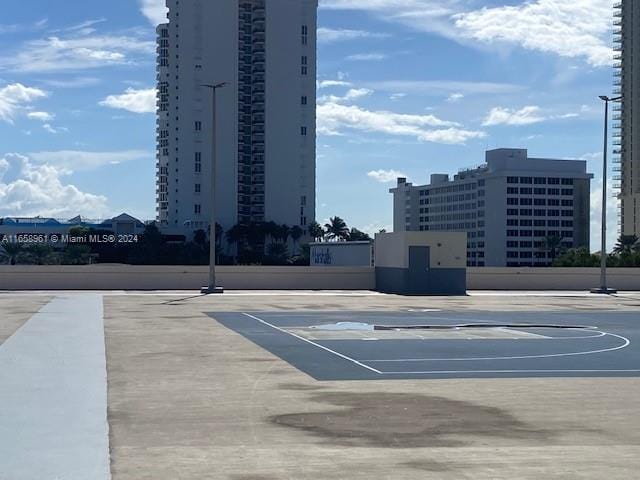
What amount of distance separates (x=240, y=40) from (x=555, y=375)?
142 meters

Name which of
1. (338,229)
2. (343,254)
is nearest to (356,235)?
(338,229)

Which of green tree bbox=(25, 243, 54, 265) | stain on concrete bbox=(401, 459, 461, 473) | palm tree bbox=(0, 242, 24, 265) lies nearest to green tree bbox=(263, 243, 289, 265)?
green tree bbox=(25, 243, 54, 265)

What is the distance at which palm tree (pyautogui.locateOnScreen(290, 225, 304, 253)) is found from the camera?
490 feet

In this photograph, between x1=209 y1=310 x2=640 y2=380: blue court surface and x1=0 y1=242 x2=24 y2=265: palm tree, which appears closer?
x1=209 y1=310 x2=640 y2=380: blue court surface

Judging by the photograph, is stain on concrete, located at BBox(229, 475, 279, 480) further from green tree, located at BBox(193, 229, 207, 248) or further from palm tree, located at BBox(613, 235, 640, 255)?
palm tree, located at BBox(613, 235, 640, 255)

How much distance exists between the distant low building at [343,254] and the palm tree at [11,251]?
4430cm

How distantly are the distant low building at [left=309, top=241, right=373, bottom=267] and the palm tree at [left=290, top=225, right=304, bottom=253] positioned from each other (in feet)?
224

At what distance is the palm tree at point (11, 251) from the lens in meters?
109

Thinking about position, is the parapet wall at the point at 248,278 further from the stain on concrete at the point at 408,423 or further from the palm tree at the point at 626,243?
the palm tree at the point at 626,243

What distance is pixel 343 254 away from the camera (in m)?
71.6

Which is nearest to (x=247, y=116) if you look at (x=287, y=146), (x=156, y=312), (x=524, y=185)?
(x=287, y=146)

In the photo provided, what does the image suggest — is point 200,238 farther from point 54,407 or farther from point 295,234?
point 54,407

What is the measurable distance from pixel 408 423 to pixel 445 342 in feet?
39.7

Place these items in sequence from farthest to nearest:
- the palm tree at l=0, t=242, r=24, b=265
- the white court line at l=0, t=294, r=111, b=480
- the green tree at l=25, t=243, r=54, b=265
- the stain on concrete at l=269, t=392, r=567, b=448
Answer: the palm tree at l=0, t=242, r=24, b=265 → the green tree at l=25, t=243, r=54, b=265 → the stain on concrete at l=269, t=392, r=567, b=448 → the white court line at l=0, t=294, r=111, b=480
